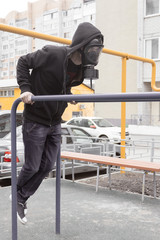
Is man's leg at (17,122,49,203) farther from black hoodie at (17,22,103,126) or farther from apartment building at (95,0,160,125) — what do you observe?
apartment building at (95,0,160,125)

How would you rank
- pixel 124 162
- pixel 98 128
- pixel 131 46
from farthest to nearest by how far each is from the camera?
pixel 131 46
pixel 98 128
pixel 124 162

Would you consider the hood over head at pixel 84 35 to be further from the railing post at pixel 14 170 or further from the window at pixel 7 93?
the window at pixel 7 93

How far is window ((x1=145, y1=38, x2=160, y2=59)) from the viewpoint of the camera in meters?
22.3

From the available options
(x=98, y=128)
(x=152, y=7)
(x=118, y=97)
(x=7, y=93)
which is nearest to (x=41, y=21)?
(x=7, y=93)

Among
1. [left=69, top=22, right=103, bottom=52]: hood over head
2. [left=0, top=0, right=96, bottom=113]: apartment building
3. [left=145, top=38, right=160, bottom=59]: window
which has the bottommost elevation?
[left=69, top=22, right=103, bottom=52]: hood over head

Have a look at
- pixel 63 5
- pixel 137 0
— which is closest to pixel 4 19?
pixel 63 5

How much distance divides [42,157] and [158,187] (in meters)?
2.80

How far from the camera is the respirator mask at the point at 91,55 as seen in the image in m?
2.65

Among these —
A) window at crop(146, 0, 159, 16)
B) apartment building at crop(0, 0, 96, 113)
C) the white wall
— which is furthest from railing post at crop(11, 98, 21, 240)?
apartment building at crop(0, 0, 96, 113)

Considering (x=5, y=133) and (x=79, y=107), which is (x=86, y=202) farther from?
(x=79, y=107)

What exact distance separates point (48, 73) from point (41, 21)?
64055 millimetres

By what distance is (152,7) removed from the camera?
2261 cm

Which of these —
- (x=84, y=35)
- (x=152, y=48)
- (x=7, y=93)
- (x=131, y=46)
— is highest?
(x=131, y=46)

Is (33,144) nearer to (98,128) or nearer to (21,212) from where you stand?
(21,212)
